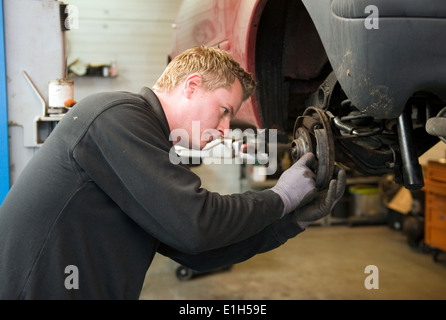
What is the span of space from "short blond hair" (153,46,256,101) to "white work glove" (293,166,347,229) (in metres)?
0.41

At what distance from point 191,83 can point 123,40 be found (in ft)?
12.8

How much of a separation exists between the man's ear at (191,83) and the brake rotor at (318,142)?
42cm

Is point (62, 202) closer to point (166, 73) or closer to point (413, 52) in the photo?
point (166, 73)

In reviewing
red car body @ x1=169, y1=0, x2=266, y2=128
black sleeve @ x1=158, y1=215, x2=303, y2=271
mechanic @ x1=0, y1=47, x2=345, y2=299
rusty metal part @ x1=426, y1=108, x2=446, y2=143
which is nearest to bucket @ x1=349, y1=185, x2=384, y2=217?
red car body @ x1=169, y1=0, x2=266, y2=128

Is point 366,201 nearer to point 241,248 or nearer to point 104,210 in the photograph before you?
point 241,248

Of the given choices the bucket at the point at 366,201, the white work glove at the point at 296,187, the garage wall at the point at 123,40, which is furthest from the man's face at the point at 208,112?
the bucket at the point at 366,201

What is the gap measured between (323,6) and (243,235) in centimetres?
64

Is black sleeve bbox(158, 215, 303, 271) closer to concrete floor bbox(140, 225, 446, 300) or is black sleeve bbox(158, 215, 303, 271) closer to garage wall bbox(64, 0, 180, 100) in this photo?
concrete floor bbox(140, 225, 446, 300)

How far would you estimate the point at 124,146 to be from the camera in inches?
40.6

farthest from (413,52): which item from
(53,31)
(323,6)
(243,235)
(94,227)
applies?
(53,31)

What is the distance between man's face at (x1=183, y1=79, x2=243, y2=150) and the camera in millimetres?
1260

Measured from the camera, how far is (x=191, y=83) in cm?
125

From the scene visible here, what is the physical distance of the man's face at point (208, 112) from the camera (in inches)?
49.6

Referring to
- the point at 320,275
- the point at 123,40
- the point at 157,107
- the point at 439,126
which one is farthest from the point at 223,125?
the point at 123,40
